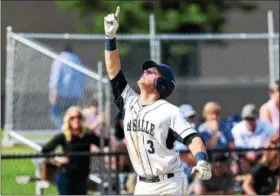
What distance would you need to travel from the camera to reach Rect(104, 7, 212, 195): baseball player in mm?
6660

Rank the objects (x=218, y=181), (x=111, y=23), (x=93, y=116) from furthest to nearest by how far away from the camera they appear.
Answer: (x=93, y=116), (x=218, y=181), (x=111, y=23)

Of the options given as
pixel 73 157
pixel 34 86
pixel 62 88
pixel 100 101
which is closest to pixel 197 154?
pixel 73 157

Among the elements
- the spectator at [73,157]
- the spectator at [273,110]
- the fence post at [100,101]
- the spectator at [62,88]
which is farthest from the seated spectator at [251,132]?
the spectator at [62,88]

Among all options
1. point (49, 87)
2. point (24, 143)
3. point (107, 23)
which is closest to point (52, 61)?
point (49, 87)

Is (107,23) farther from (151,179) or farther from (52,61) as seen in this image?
(52,61)

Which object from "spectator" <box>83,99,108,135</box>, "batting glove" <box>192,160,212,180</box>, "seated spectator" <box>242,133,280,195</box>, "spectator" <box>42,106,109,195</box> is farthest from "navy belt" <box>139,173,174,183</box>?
"spectator" <box>83,99,108,135</box>

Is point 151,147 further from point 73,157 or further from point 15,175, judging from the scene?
point 15,175

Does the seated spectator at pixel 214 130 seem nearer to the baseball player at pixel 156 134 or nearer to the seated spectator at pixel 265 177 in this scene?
the seated spectator at pixel 265 177

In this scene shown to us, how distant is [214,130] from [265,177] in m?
0.84

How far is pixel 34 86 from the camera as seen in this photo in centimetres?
1173

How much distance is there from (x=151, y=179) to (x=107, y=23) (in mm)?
1289

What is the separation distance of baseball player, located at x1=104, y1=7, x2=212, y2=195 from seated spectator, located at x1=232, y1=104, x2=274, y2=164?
4.25 metres

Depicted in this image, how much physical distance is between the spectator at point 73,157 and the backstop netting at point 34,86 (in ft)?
3.07

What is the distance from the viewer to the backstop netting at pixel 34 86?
38.2 feet
